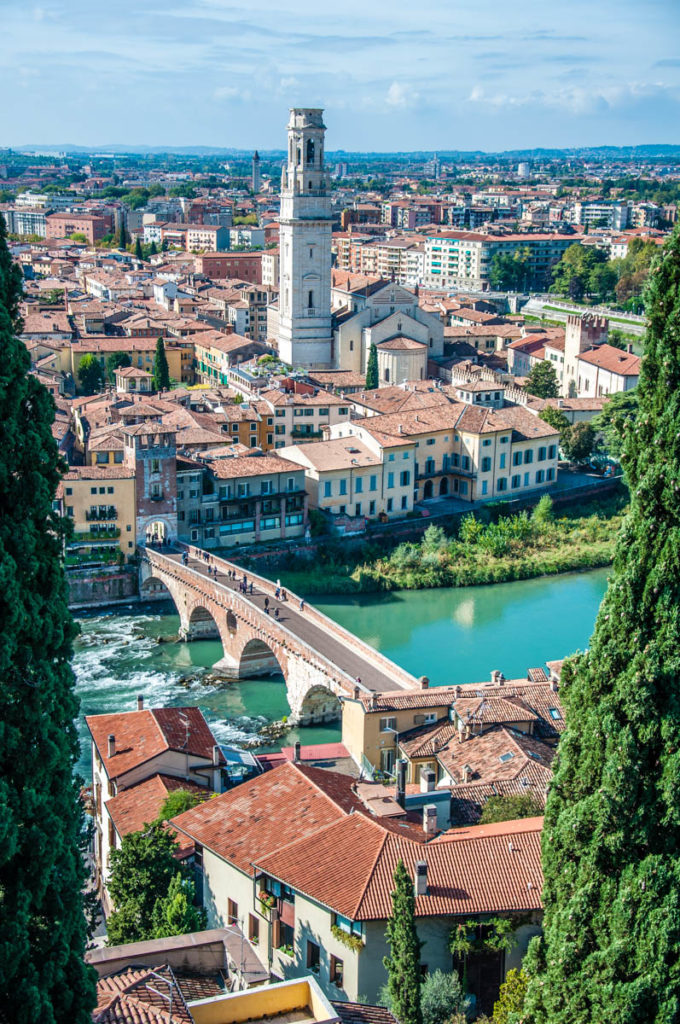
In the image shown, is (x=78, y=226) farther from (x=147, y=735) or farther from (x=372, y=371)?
(x=147, y=735)

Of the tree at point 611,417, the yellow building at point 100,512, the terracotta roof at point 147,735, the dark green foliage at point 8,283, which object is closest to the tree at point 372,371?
the tree at point 611,417

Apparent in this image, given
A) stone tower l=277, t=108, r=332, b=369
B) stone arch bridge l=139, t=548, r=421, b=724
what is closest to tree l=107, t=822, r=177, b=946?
stone arch bridge l=139, t=548, r=421, b=724

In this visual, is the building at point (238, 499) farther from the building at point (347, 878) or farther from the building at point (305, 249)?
the building at point (347, 878)

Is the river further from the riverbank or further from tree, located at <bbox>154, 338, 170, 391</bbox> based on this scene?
tree, located at <bbox>154, 338, 170, 391</bbox>

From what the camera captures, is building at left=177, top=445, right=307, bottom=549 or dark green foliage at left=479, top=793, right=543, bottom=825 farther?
building at left=177, top=445, right=307, bottom=549

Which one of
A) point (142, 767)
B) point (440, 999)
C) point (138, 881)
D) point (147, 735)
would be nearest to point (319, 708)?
point (147, 735)

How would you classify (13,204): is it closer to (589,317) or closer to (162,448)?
(589,317)

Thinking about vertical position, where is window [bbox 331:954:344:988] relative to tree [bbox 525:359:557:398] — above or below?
below
